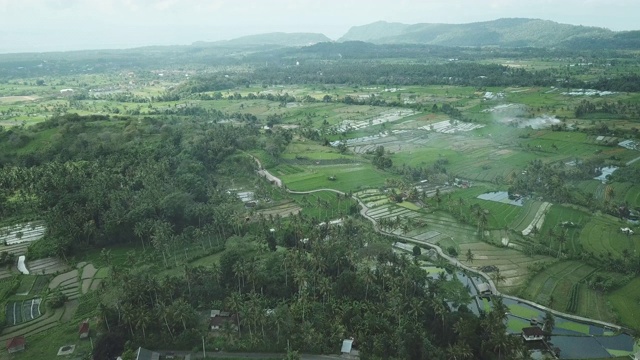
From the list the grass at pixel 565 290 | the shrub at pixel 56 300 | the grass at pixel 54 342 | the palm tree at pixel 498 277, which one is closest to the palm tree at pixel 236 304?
the grass at pixel 54 342

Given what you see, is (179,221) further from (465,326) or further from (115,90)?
(115,90)

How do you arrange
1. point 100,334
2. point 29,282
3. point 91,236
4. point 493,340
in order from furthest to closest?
point 91,236, point 29,282, point 100,334, point 493,340

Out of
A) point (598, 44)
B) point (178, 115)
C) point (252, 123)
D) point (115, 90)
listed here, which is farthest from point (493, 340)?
point (598, 44)

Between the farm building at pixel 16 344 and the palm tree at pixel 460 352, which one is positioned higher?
the palm tree at pixel 460 352

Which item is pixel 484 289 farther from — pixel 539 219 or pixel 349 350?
pixel 539 219

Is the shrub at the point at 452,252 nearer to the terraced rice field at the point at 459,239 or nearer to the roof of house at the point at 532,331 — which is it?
the terraced rice field at the point at 459,239

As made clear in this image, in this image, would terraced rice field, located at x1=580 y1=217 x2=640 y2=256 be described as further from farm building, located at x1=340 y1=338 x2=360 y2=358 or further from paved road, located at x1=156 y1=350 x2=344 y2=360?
paved road, located at x1=156 y1=350 x2=344 y2=360
